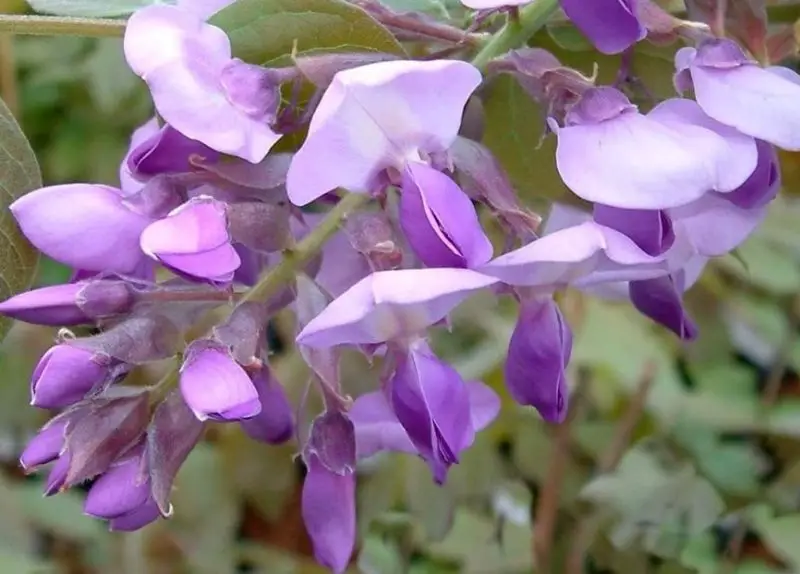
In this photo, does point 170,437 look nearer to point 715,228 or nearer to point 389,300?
Result: point 389,300


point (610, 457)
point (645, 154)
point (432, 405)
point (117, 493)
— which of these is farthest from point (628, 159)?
point (610, 457)

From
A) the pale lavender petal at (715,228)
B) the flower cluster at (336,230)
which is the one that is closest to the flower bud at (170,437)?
the flower cluster at (336,230)

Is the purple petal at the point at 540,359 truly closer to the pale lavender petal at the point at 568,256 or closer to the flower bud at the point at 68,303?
the pale lavender petal at the point at 568,256

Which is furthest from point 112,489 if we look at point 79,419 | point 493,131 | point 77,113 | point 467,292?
point 77,113

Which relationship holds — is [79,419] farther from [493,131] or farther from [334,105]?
[493,131]

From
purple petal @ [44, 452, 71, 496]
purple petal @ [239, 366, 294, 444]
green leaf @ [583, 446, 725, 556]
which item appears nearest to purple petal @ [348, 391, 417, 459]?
purple petal @ [239, 366, 294, 444]

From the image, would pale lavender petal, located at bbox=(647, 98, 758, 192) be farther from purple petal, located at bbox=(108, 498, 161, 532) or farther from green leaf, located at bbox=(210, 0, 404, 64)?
purple petal, located at bbox=(108, 498, 161, 532)
